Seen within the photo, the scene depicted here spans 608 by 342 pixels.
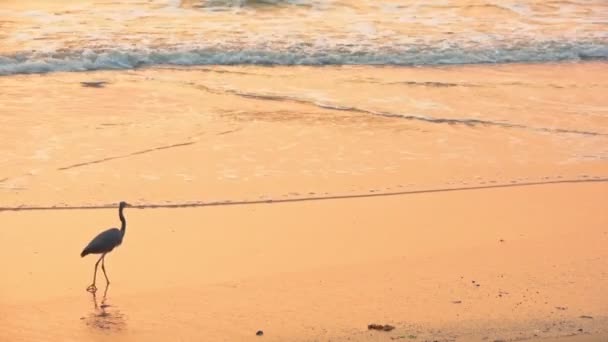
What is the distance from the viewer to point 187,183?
9219 mm

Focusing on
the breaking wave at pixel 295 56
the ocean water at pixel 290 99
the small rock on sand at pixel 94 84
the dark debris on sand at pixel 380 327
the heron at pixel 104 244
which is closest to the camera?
the dark debris on sand at pixel 380 327

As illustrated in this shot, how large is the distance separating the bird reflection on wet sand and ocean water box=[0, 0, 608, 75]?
31.6 ft

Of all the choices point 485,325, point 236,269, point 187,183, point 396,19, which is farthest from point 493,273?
point 396,19

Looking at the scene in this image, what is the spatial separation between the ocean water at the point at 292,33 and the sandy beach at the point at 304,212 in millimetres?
2606

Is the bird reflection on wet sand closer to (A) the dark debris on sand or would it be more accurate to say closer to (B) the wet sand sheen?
(B) the wet sand sheen

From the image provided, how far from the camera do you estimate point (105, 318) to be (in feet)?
20.1

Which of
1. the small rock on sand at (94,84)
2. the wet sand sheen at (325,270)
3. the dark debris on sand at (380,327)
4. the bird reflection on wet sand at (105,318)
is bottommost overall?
the bird reflection on wet sand at (105,318)

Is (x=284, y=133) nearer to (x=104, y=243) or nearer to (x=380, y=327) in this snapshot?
(x=104, y=243)

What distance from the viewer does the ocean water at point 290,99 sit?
31.2 ft

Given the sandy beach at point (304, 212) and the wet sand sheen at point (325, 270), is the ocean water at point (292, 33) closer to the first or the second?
the sandy beach at point (304, 212)

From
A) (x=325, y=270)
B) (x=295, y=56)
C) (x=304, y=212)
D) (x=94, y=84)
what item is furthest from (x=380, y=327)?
(x=295, y=56)

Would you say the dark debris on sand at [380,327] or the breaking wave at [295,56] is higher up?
the breaking wave at [295,56]

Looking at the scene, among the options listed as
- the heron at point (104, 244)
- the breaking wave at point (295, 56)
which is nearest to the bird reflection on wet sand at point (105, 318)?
the heron at point (104, 244)

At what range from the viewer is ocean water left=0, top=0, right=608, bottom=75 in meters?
16.9
